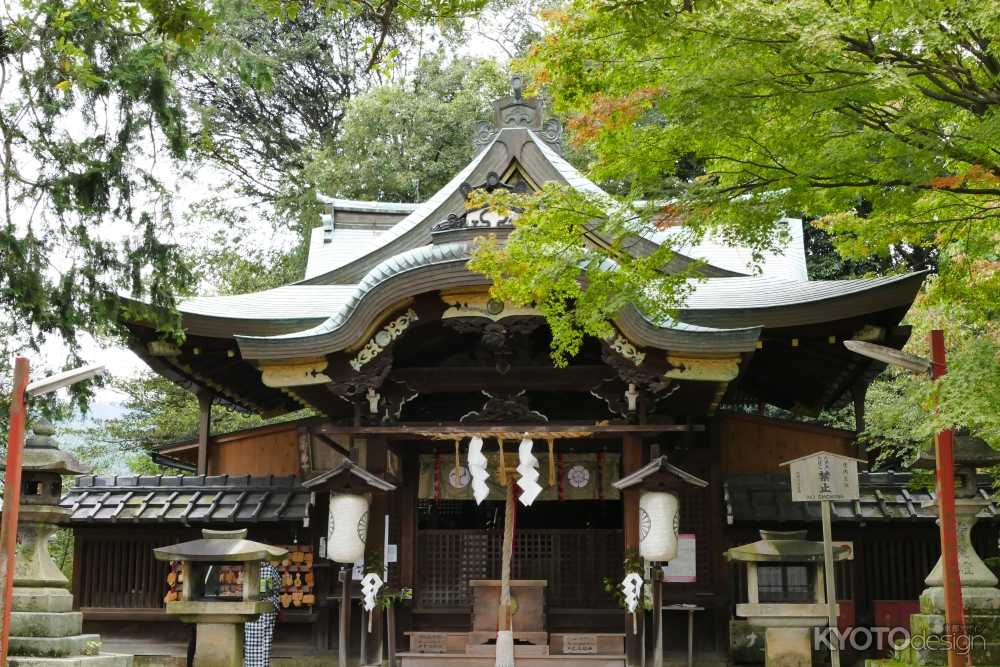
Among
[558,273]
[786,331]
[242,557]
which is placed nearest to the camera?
[558,273]

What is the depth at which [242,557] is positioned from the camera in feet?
35.5

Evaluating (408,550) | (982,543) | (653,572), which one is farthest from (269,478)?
(982,543)

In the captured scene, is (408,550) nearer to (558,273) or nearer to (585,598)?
(585,598)

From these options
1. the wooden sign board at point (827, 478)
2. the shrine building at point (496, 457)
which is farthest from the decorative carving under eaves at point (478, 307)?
the wooden sign board at point (827, 478)

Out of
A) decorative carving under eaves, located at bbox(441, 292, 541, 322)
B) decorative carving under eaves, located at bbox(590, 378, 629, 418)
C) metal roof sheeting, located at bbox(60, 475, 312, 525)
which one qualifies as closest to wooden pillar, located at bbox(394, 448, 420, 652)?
metal roof sheeting, located at bbox(60, 475, 312, 525)

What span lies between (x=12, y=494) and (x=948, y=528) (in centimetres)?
745

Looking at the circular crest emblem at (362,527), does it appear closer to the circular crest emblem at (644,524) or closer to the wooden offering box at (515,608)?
the wooden offering box at (515,608)

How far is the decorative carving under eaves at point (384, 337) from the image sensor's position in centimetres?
1120

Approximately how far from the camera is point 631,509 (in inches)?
451

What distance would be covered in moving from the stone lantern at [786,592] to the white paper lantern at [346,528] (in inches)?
148

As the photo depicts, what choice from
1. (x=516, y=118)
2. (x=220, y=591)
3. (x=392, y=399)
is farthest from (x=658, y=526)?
(x=516, y=118)

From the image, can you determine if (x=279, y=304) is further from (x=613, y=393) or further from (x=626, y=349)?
(x=626, y=349)

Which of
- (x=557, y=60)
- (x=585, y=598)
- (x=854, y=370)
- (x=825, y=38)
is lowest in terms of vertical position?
(x=585, y=598)

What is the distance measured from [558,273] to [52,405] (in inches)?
181
